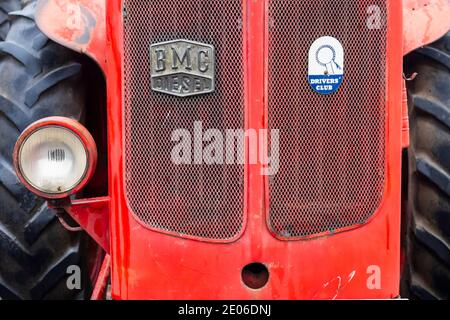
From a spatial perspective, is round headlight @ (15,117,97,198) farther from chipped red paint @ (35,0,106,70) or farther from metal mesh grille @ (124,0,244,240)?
chipped red paint @ (35,0,106,70)

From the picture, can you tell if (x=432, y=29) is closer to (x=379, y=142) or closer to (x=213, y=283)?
(x=379, y=142)

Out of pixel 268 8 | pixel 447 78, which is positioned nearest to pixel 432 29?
pixel 447 78

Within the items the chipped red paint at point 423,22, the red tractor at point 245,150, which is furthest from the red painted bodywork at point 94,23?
the red tractor at point 245,150

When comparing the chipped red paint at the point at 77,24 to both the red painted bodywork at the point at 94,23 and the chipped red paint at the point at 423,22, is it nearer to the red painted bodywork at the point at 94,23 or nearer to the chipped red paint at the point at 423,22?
the red painted bodywork at the point at 94,23

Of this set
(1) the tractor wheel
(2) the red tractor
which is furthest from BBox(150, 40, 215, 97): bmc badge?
(1) the tractor wheel

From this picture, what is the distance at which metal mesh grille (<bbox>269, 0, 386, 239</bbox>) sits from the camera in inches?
121

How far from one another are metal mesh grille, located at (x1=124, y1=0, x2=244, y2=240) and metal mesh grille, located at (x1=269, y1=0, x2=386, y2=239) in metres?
0.14

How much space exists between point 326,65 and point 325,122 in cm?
21

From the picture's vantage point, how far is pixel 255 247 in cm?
309

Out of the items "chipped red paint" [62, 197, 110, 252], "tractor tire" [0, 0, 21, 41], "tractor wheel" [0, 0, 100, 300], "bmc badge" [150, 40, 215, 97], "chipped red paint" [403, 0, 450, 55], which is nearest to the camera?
"bmc badge" [150, 40, 215, 97]

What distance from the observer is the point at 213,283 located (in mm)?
3117

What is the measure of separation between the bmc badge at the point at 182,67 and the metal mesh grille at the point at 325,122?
0.76 feet

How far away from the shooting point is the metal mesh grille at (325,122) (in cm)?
307
